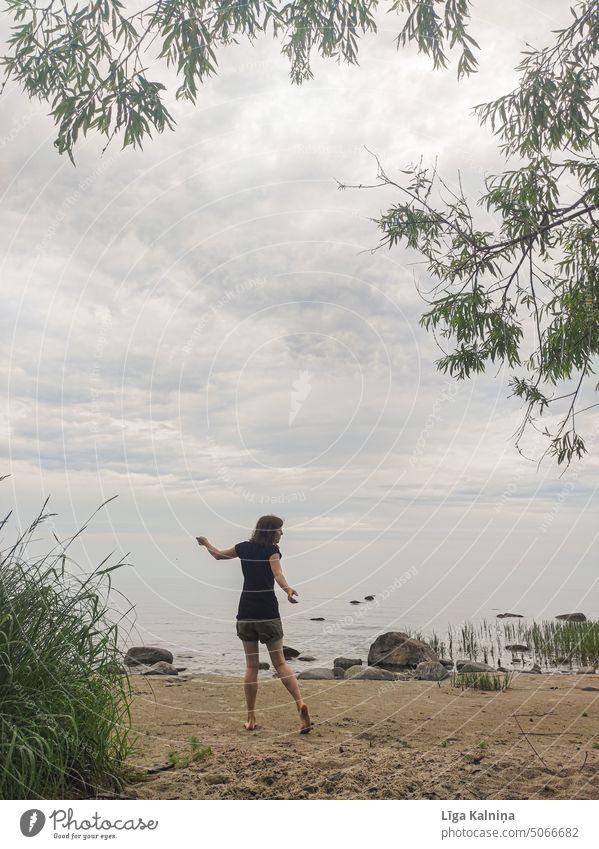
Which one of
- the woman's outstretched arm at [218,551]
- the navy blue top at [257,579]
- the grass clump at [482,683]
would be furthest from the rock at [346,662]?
the woman's outstretched arm at [218,551]

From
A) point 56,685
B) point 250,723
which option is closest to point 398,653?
point 250,723

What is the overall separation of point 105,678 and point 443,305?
5.75 meters

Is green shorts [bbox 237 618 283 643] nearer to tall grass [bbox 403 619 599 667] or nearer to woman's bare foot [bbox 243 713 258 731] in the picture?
Answer: woman's bare foot [bbox 243 713 258 731]

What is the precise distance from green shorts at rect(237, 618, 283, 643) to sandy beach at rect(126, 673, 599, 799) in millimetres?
833

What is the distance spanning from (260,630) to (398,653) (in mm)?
6638

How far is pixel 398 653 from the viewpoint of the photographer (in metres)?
12.6

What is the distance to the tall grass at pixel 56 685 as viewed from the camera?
4000 millimetres

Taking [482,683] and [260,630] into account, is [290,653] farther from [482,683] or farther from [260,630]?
[260,630]

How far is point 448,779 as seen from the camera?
5.12 metres

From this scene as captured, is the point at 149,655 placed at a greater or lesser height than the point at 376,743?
greater

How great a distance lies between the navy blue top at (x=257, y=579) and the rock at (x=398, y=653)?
256 inches

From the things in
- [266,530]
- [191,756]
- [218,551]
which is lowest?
[191,756]

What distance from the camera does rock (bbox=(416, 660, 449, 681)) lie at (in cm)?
1071
